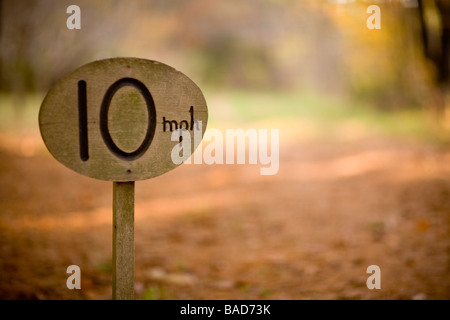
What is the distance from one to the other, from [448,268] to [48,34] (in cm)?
1263

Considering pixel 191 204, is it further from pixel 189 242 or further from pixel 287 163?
pixel 287 163

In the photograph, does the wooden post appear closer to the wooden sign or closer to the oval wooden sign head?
the wooden sign

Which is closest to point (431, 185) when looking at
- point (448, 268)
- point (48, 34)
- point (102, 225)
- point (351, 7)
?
point (448, 268)

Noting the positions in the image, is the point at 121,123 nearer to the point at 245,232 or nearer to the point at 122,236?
the point at 122,236

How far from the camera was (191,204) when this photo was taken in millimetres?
6000

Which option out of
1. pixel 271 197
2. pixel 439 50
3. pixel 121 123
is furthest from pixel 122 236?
pixel 439 50

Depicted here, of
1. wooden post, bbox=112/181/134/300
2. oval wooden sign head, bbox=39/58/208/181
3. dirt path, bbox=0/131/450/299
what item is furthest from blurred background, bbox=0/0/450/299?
oval wooden sign head, bbox=39/58/208/181

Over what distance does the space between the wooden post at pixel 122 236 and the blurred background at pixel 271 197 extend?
2.81 feet

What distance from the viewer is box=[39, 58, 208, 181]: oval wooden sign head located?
6.53 ft

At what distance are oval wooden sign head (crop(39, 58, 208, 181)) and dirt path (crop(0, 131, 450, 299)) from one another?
4.20ft

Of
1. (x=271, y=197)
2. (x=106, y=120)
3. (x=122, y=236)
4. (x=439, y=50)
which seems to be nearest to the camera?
(x=106, y=120)

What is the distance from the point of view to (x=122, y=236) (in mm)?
2137

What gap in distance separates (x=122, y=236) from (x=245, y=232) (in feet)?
9.20

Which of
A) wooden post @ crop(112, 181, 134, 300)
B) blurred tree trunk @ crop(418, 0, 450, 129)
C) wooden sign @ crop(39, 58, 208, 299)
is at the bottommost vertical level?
wooden post @ crop(112, 181, 134, 300)
